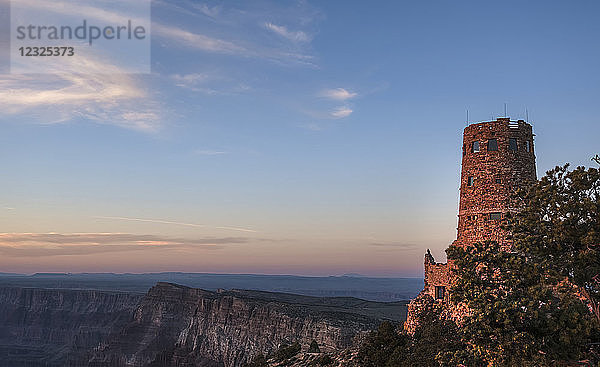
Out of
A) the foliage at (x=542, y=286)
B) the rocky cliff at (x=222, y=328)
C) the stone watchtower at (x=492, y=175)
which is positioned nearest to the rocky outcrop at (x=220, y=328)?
the rocky cliff at (x=222, y=328)

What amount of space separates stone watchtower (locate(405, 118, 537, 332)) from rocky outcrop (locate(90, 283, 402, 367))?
38040 mm

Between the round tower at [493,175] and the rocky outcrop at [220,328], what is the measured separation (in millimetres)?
38044

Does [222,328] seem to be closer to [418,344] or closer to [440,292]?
[440,292]

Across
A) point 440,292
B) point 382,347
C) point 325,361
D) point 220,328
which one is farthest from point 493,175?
point 220,328

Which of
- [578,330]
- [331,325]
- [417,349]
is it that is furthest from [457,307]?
[331,325]

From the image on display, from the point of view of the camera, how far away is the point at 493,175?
111ft

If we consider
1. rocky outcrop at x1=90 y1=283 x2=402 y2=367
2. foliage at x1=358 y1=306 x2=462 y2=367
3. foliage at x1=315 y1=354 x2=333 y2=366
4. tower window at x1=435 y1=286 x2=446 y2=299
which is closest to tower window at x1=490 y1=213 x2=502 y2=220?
tower window at x1=435 y1=286 x2=446 y2=299

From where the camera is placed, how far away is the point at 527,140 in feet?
112

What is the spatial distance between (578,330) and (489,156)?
13556mm

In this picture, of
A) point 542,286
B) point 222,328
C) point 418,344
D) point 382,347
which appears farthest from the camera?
point 222,328

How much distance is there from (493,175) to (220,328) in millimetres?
105830

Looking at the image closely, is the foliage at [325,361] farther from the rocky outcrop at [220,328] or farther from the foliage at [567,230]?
the foliage at [567,230]

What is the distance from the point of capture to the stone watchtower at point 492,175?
109ft

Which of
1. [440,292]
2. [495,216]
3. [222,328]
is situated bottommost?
[222,328]
